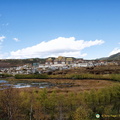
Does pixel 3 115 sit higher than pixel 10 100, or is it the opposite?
pixel 10 100

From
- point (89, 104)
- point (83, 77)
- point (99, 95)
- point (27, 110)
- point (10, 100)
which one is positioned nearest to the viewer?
point (10, 100)

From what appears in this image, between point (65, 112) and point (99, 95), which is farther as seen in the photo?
point (99, 95)

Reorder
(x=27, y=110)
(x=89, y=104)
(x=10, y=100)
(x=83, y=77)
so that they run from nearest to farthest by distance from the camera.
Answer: (x=10, y=100) < (x=27, y=110) < (x=89, y=104) < (x=83, y=77)

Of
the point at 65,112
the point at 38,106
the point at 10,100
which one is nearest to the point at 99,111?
the point at 65,112

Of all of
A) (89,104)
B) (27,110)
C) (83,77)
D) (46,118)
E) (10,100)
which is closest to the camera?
(10,100)

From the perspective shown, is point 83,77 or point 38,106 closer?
point 38,106

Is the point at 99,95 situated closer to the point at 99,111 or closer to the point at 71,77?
the point at 99,111

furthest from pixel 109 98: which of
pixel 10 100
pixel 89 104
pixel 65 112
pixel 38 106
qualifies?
pixel 10 100

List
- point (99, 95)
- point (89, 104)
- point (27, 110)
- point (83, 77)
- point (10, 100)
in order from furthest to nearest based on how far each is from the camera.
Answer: point (83, 77) < point (99, 95) < point (89, 104) < point (27, 110) < point (10, 100)

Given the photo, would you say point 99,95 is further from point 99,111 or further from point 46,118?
point 46,118
